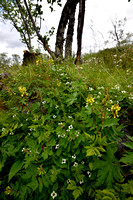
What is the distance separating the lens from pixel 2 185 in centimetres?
137

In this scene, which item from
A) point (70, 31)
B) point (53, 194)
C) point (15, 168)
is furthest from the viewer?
point (70, 31)

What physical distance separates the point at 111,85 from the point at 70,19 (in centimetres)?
538

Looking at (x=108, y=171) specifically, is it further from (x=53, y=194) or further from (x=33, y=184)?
(x=33, y=184)

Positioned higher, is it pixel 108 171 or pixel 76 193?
pixel 108 171

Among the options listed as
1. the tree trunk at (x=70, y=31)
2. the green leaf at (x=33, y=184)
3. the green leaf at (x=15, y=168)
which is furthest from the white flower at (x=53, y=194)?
the tree trunk at (x=70, y=31)

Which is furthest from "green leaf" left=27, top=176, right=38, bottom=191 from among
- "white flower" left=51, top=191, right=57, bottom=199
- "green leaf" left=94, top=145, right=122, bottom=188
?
"green leaf" left=94, top=145, right=122, bottom=188

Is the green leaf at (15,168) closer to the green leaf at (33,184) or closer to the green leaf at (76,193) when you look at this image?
the green leaf at (33,184)

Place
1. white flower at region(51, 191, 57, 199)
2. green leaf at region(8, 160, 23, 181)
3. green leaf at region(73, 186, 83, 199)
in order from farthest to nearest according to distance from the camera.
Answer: green leaf at region(8, 160, 23, 181) < white flower at region(51, 191, 57, 199) < green leaf at region(73, 186, 83, 199)

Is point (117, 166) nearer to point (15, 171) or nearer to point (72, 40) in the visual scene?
point (15, 171)

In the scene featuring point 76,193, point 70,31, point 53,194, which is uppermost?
point 70,31

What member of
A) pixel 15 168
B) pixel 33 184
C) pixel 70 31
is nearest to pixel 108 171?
pixel 33 184

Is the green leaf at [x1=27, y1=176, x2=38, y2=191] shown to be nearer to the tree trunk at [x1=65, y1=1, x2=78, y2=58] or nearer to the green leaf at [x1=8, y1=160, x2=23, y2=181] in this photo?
the green leaf at [x1=8, y1=160, x2=23, y2=181]

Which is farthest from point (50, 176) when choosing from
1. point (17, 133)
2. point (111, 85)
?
point (111, 85)

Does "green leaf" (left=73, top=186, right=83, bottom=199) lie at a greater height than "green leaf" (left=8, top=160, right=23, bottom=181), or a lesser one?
lesser
